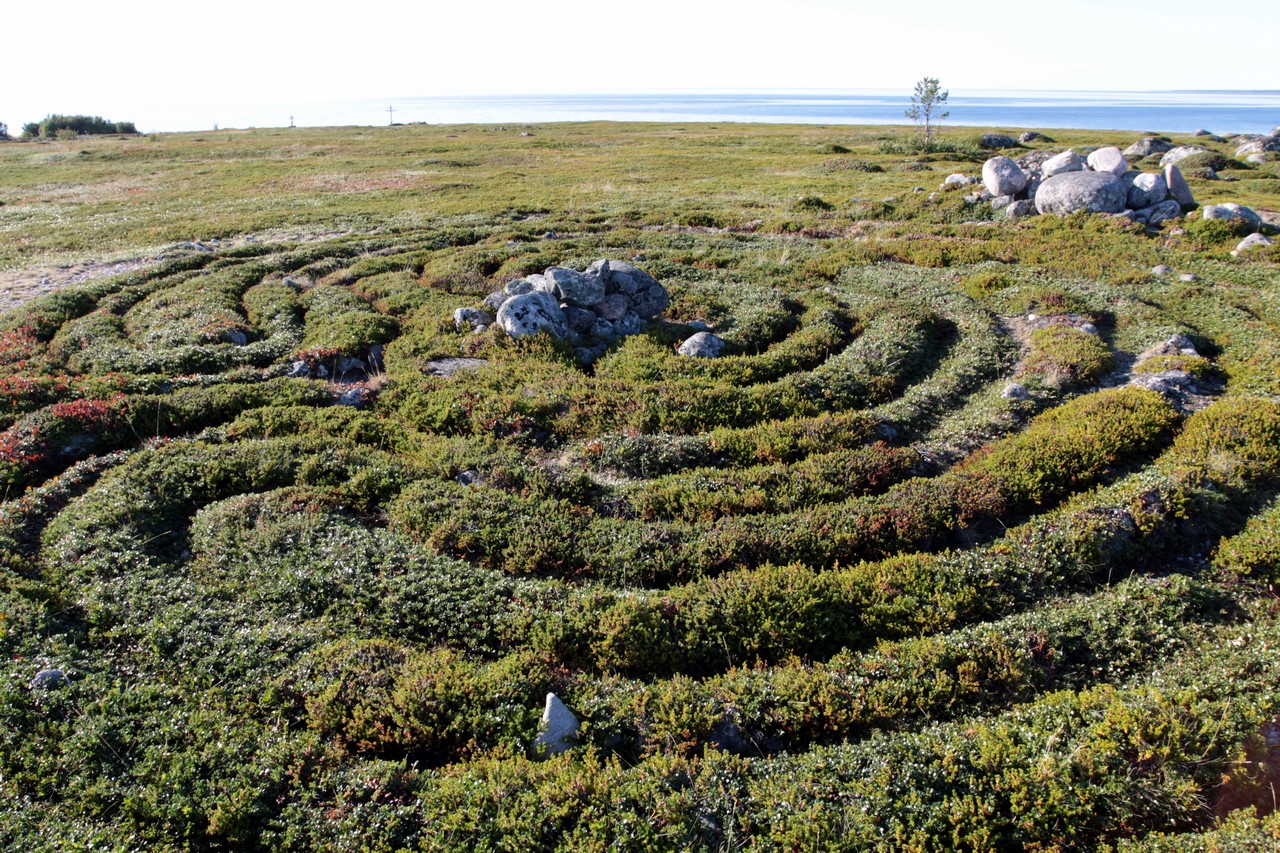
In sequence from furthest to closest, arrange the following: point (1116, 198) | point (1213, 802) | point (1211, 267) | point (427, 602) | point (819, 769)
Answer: point (1116, 198) < point (1211, 267) < point (427, 602) < point (819, 769) < point (1213, 802)

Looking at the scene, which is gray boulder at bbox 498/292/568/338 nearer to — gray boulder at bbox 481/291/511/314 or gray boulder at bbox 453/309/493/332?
gray boulder at bbox 453/309/493/332

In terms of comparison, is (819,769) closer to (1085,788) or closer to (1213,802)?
(1085,788)

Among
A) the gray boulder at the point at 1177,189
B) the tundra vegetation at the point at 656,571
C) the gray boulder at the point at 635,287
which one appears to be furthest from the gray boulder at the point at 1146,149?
the gray boulder at the point at 635,287

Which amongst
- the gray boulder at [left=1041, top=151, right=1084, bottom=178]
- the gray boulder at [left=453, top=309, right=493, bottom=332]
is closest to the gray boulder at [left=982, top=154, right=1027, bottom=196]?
the gray boulder at [left=1041, top=151, right=1084, bottom=178]

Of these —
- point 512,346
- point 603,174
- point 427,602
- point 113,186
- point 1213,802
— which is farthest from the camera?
point 603,174

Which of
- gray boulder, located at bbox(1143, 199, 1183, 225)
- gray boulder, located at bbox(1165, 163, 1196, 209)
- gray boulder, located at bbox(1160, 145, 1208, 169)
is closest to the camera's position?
gray boulder, located at bbox(1143, 199, 1183, 225)

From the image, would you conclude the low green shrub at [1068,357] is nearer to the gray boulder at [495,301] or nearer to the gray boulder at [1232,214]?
the gray boulder at [495,301]

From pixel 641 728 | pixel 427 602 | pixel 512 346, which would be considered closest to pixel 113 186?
pixel 512 346
